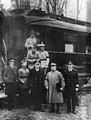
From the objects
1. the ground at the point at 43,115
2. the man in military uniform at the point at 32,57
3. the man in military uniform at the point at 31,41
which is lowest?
the ground at the point at 43,115

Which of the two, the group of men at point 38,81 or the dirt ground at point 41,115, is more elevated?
the group of men at point 38,81

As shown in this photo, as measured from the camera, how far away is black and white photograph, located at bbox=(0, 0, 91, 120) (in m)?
6.12

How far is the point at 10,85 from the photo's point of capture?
631cm

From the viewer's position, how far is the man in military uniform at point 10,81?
246 inches

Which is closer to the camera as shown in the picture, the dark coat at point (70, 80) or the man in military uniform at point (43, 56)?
the dark coat at point (70, 80)

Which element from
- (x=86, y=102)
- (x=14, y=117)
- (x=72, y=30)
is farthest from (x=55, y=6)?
(x=14, y=117)

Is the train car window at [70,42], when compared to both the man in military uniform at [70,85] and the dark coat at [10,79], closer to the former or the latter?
the man in military uniform at [70,85]

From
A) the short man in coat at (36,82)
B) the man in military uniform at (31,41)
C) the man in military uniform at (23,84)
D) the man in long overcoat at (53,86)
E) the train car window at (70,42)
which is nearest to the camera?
the man in long overcoat at (53,86)

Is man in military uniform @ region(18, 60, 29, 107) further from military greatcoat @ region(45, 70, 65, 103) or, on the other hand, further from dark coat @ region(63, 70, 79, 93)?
dark coat @ region(63, 70, 79, 93)

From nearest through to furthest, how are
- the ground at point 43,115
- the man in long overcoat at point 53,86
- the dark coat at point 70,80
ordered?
the ground at point 43,115, the man in long overcoat at point 53,86, the dark coat at point 70,80

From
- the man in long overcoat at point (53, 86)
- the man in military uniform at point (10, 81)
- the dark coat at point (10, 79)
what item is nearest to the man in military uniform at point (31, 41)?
the man in military uniform at point (10, 81)

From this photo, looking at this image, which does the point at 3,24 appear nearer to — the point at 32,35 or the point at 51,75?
the point at 32,35

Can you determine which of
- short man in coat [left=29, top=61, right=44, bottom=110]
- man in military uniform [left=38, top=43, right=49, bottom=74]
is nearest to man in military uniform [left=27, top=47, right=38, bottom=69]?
man in military uniform [left=38, top=43, right=49, bottom=74]

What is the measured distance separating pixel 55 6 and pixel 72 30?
5047 mm
